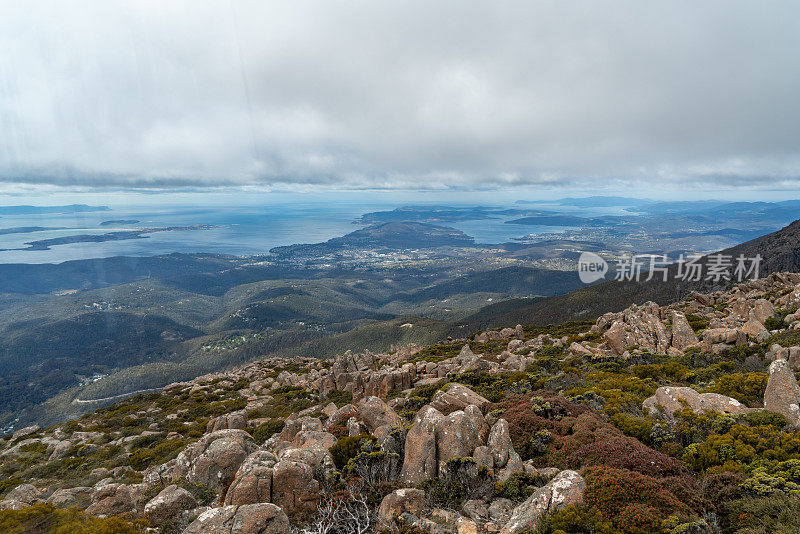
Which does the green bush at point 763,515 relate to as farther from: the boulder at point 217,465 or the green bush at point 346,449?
the boulder at point 217,465

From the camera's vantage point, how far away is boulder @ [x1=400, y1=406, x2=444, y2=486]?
547 inches

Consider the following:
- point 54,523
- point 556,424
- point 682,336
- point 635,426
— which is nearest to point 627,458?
point 556,424

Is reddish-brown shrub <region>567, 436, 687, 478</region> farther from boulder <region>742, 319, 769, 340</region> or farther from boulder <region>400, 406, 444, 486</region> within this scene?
boulder <region>742, 319, 769, 340</region>

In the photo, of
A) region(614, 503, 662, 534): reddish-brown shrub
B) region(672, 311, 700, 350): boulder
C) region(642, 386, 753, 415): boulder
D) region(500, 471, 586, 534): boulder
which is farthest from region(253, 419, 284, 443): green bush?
region(672, 311, 700, 350): boulder

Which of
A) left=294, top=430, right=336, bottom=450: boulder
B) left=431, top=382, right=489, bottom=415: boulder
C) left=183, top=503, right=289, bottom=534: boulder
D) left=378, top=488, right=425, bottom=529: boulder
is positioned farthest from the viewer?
left=431, top=382, right=489, bottom=415: boulder

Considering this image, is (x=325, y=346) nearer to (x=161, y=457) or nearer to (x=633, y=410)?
(x=161, y=457)

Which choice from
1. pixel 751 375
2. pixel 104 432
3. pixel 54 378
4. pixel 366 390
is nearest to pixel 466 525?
pixel 751 375

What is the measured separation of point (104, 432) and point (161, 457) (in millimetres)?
21050

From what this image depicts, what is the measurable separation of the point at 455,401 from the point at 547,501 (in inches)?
394

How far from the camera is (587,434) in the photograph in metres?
14.8

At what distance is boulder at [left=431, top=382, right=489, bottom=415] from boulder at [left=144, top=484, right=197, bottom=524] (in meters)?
12.5

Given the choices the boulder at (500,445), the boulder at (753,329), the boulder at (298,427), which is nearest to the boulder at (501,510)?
the boulder at (500,445)

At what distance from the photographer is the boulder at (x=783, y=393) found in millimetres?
14568

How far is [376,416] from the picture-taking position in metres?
19.0
